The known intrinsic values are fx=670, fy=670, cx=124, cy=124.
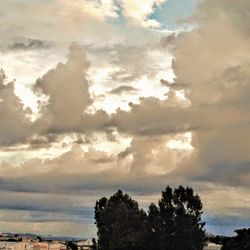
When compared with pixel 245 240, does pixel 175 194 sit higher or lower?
higher

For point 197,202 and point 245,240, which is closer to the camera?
point 245,240

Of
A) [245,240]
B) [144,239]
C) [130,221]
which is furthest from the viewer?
[130,221]

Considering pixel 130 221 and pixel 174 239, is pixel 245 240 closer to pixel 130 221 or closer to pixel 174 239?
pixel 174 239

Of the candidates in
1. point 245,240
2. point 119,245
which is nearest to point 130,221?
point 119,245

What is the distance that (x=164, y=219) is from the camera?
182m

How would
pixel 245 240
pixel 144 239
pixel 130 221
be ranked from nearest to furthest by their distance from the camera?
pixel 245 240
pixel 144 239
pixel 130 221

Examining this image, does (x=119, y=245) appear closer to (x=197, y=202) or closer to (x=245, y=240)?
(x=197, y=202)

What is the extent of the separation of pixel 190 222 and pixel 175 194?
994cm

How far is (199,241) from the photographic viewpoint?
596 ft

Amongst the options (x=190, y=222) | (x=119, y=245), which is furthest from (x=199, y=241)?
(x=119, y=245)

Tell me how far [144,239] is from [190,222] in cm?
1413

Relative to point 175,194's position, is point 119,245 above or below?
below

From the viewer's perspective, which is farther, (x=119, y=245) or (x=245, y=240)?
(x=119, y=245)

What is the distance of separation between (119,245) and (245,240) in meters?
37.8
